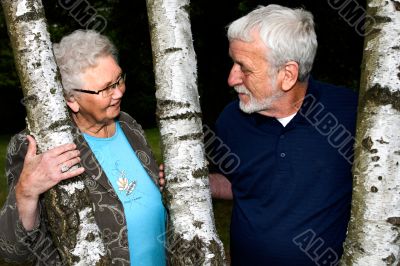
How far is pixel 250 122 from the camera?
9.94 ft

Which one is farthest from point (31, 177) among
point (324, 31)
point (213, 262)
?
point (324, 31)

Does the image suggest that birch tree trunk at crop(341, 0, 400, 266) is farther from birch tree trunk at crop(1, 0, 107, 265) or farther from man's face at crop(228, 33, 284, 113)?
birch tree trunk at crop(1, 0, 107, 265)

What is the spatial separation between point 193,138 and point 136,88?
24013mm

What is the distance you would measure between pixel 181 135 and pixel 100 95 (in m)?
0.80

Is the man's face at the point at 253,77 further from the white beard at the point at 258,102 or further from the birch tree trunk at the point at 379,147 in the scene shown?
the birch tree trunk at the point at 379,147

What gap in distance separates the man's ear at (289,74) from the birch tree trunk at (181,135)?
83 cm

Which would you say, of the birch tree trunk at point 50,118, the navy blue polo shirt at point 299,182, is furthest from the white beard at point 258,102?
the birch tree trunk at point 50,118

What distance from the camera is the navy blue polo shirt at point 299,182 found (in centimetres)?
272

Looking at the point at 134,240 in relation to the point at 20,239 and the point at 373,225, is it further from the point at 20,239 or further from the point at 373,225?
the point at 373,225

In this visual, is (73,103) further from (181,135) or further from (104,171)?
(181,135)

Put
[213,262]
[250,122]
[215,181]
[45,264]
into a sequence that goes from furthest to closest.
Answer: [215,181], [250,122], [45,264], [213,262]

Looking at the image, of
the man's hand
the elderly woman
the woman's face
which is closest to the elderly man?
the man's hand

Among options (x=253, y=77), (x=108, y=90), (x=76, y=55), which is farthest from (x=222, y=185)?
(x=76, y=55)

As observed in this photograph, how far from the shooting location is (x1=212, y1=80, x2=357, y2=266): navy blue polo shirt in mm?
2721
